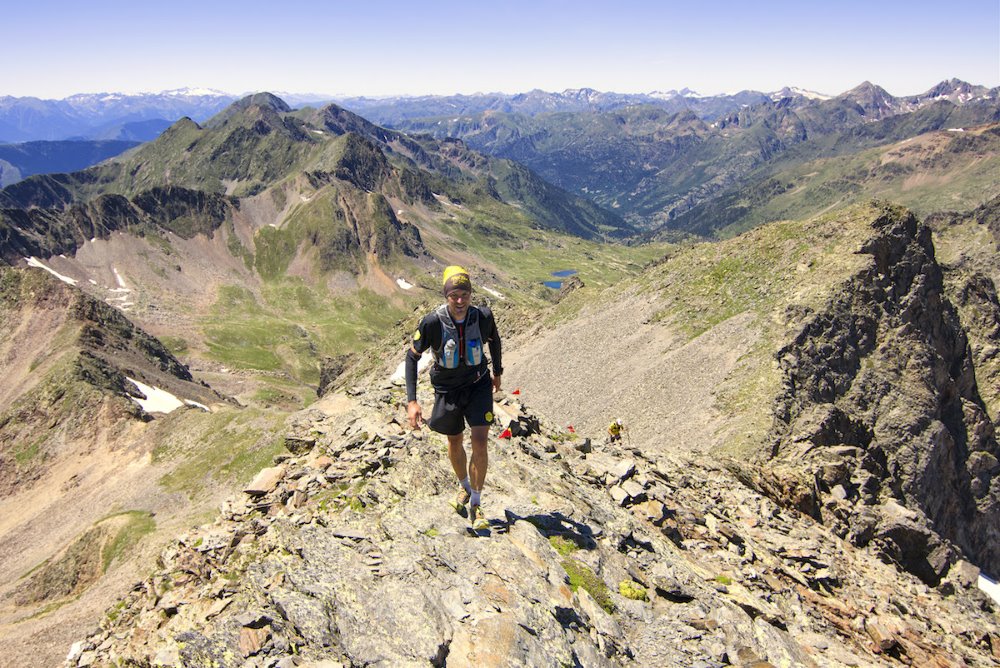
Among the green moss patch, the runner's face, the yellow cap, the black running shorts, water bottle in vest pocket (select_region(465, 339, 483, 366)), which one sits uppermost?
the yellow cap

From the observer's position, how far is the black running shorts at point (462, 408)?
1467cm

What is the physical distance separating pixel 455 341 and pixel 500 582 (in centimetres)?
565

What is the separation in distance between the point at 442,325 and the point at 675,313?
181 ft

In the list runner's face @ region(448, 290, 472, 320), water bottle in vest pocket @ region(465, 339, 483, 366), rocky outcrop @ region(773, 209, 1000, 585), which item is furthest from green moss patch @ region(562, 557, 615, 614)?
rocky outcrop @ region(773, 209, 1000, 585)

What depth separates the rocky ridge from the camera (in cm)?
1141

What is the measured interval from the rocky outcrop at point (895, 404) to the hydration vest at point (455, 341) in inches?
1073

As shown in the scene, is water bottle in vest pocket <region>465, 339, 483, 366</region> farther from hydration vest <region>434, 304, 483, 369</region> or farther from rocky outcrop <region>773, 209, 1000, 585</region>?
rocky outcrop <region>773, 209, 1000, 585</region>

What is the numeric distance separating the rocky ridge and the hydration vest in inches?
176

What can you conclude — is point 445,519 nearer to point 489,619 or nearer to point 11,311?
point 489,619

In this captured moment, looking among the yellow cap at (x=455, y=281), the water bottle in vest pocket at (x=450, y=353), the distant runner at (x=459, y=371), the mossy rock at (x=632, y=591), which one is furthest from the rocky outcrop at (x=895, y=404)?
the yellow cap at (x=455, y=281)

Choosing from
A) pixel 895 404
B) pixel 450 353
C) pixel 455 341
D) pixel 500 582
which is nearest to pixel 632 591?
pixel 500 582

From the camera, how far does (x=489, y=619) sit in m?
11.8

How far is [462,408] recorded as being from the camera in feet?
48.4

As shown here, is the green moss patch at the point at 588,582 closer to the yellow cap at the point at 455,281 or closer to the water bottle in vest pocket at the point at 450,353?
the water bottle in vest pocket at the point at 450,353
